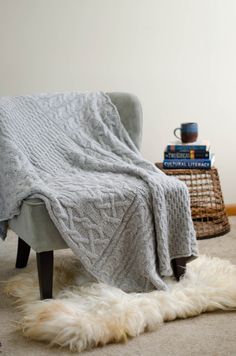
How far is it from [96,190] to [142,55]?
4.13ft

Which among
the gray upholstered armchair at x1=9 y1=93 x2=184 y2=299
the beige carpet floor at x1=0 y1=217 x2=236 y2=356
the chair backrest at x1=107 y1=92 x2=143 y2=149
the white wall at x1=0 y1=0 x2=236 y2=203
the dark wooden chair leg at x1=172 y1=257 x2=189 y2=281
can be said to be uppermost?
the white wall at x1=0 y1=0 x2=236 y2=203

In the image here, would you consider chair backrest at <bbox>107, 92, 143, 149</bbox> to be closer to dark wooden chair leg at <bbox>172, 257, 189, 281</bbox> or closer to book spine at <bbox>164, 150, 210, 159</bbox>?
book spine at <bbox>164, 150, 210, 159</bbox>

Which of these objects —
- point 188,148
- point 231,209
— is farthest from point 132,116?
point 231,209

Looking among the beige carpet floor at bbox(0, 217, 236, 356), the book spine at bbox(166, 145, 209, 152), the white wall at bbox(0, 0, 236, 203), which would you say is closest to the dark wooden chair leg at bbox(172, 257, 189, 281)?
the beige carpet floor at bbox(0, 217, 236, 356)

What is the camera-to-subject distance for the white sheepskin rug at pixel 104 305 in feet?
5.84

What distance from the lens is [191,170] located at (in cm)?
277

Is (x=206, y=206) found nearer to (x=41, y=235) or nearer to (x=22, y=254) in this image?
(x=22, y=254)

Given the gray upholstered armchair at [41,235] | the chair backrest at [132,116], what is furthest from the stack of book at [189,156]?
the gray upholstered armchair at [41,235]

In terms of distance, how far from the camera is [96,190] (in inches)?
81.1

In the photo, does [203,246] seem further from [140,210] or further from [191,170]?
[140,210]

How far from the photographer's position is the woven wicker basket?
2.83m

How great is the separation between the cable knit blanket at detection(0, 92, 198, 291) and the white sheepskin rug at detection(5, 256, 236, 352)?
0.10 metres

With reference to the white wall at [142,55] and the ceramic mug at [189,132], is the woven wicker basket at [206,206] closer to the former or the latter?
the ceramic mug at [189,132]

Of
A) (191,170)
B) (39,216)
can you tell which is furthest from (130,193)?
(191,170)
